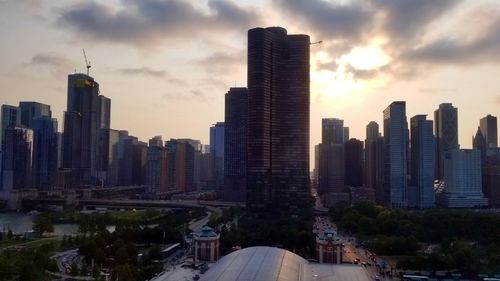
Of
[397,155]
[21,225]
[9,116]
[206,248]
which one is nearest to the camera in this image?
[206,248]

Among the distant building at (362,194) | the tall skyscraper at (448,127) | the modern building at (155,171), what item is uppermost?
the tall skyscraper at (448,127)

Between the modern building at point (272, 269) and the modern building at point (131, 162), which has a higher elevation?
the modern building at point (131, 162)

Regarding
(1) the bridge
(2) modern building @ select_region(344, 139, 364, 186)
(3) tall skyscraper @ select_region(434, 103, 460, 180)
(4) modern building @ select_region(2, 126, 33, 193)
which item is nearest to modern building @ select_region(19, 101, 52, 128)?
(4) modern building @ select_region(2, 126, 33, 193)

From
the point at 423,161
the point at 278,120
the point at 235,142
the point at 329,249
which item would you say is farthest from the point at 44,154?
the point at 329,249

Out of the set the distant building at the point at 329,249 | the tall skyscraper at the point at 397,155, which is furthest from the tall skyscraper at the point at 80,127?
the distant building at the point at 329,249

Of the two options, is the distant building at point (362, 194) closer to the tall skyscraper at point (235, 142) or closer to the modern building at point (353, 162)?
the modern building at point (353, 162)

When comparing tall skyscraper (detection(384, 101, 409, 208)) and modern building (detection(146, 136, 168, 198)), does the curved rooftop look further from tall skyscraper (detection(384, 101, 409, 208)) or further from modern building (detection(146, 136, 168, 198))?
modern building (detection(146, 136, 168, 198))

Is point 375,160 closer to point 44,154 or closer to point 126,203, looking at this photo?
point 126,203
